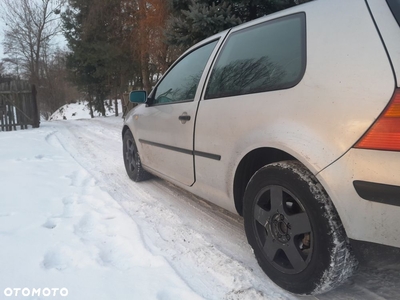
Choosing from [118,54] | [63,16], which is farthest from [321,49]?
[63,16]

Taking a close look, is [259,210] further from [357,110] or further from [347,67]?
[347,67]

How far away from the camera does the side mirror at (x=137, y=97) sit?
3684mm

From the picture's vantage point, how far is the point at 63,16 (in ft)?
63.1

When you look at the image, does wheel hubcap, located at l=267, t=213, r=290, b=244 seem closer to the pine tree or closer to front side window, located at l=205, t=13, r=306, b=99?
front side window, located at l=205, t=13, r=306, b=99

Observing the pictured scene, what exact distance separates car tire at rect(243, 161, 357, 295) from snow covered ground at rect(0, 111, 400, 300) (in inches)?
8.0

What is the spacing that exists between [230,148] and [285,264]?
0.84m

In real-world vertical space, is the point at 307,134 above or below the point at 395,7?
below

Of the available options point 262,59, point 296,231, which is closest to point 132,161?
point 262,59

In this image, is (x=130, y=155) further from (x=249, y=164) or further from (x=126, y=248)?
(x=249, y=164)

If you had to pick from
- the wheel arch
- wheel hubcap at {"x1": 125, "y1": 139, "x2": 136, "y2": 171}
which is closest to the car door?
wheel hubcap at {"x1": 125, "y1": 139, "x2": 136, "y2": 171}

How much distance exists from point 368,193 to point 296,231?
471mm

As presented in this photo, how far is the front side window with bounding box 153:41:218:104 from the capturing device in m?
2.80

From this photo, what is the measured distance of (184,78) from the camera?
3086 mm

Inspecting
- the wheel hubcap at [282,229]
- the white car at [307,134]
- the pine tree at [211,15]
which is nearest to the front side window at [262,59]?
the white car at [307,134]
